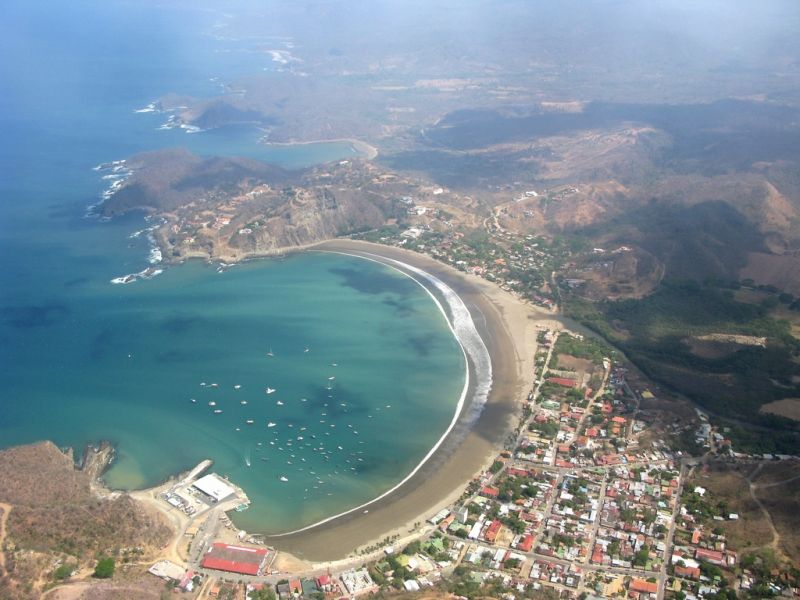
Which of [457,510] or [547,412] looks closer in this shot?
[457,510]

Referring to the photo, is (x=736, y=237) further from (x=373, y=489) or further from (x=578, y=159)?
(x=373, y=489)

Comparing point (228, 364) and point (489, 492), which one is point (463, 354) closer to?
point (489, 492)

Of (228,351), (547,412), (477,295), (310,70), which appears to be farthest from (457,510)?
(310,70)

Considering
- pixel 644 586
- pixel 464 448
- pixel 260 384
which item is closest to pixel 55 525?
pixel 260 384

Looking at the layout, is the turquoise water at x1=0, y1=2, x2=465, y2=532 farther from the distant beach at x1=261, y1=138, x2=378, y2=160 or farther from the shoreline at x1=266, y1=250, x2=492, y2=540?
the distant beach at x1=261, y1=138, x2=378, y2=160

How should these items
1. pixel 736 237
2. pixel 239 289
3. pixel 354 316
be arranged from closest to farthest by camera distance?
pixel 354 316 < pixel 239 289 < pixel 736 237

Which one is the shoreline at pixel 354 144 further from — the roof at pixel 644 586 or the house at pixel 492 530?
the roof at pixel 644 586

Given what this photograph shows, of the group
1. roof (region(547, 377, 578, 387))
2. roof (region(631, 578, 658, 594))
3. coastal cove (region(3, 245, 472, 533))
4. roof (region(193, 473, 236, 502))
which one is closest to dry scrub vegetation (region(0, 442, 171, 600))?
roof (region(193, 473, 236, 502))

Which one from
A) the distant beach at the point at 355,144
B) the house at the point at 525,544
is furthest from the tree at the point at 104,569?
the distant beach at the point at 355,144
